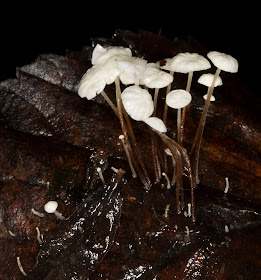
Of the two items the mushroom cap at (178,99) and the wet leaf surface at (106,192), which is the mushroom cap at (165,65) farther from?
the wet leaf surface at (106,192)

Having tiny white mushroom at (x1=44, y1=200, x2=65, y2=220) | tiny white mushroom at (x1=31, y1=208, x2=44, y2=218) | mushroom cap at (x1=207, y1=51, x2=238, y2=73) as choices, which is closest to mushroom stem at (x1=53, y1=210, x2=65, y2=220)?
tiny white mushroom at (x1=44, y1=200, x2=65, y2=220)

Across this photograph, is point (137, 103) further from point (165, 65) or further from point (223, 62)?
point (223, 62)

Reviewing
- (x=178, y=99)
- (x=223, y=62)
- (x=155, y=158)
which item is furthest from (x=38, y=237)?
(x=223, y=62)

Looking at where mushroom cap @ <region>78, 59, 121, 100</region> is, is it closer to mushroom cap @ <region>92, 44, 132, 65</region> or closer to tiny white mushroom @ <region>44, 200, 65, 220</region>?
mushroom cap @ <region>92, 44, 132, 65</region>

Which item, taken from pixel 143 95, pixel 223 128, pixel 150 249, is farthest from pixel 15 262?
pixel 223 128

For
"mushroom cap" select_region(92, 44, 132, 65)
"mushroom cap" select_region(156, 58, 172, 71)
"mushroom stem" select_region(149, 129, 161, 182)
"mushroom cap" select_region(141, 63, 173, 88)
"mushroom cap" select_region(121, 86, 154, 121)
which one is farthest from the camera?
"mushroom stem" select_region(149, 129, 161, 182)

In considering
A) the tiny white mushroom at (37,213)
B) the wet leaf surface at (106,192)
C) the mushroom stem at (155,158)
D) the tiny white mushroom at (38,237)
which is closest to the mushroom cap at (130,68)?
the mushroom stem at (155,158)

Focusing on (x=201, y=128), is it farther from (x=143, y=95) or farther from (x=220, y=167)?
(x=143, y=95)
